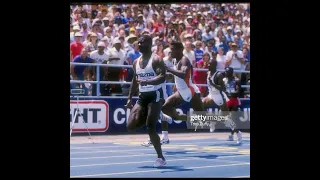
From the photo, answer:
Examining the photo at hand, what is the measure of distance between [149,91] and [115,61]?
5.91 meters

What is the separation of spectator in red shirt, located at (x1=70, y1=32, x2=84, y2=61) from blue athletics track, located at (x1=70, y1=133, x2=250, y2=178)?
2218 millimetres

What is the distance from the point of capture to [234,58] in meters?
18.7

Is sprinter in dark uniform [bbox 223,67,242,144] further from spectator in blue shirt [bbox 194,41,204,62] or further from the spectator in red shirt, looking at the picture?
the spectator in red shirt

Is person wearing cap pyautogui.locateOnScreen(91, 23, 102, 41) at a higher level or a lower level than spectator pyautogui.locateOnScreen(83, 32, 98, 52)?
higher

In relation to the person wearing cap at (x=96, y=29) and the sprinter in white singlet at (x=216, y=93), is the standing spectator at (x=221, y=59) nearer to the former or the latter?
the sprinter in white singlet at (x=216, y=93)

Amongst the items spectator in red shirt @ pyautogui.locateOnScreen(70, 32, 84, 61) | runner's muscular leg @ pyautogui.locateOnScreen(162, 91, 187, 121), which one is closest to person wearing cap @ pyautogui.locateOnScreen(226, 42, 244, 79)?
runner's muscular leg @ pyautogui.locateOnScreen(162, 91, 187, 121)

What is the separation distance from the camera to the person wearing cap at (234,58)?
60.8ft

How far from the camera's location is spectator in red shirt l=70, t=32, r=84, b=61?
15312 mm

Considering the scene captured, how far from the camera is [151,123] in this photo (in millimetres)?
10383

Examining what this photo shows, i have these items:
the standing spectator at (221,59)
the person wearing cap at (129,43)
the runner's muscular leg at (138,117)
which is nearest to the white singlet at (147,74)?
the runner's muscular leg at (138,117)

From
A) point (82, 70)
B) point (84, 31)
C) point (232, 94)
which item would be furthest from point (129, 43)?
point (232, 94)
